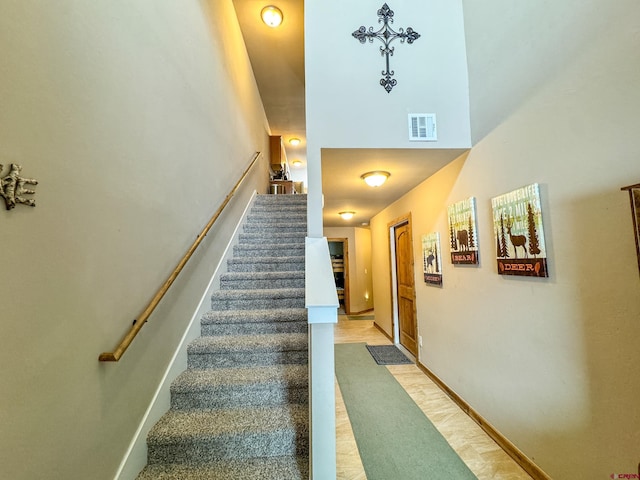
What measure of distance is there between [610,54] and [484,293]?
1.62 m

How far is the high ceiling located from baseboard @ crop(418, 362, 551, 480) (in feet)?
7.44

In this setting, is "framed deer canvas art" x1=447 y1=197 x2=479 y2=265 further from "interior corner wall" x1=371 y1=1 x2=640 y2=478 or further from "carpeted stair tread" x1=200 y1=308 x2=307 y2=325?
"carpeted stair tread" x1=200 y1=308 x2=307 y2=325

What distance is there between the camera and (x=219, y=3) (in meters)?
3.00

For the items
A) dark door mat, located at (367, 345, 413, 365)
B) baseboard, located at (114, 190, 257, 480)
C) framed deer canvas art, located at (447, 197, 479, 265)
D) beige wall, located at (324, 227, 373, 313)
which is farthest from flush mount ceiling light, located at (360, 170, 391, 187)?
beige wall, located at (324, 227, 373, 313)

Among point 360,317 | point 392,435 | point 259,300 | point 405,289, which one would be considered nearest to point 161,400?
point 259,300

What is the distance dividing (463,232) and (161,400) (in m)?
2.66

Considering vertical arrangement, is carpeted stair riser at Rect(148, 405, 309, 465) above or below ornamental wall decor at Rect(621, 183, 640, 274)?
below

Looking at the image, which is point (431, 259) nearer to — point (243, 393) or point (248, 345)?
point (248, 345)

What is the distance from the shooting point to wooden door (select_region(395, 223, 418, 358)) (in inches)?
147

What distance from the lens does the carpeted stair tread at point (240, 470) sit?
1.43 m

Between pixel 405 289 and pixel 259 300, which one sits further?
pixel 405 289

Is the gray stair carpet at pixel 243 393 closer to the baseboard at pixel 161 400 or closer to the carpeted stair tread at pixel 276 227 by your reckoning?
the baseboard at pixel 161 400

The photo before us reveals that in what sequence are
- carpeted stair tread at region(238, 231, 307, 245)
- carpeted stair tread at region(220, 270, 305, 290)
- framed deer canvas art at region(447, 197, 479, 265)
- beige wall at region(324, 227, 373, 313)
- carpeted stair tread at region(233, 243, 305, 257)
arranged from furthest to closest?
beige wall at region(324, 227, 373, 313) → carpeted stair tread at region(238, 231, 307, 245) → carpeted stair tread at region(233, 243, 305, 257) → carpeted stair tread at region(220, 270, 305, 290) → framed deer canvas art at region(447, 197, 479, 265)

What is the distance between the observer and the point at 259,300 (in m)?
2.54
